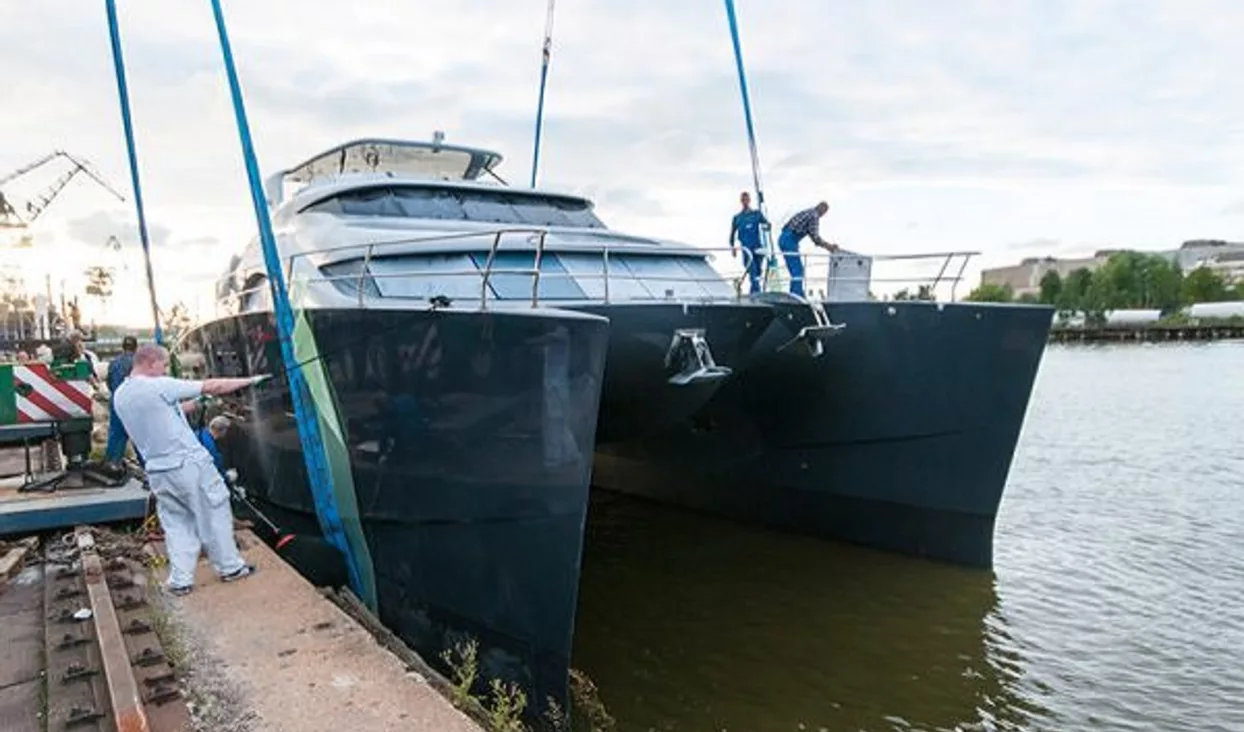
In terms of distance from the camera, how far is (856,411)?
833cm

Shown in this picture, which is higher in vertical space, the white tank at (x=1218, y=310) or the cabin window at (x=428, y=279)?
the cabin window at (x=428, y=279)

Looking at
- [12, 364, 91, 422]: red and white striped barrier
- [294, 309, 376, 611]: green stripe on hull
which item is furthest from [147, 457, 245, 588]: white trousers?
[12, 364, 91, 422]: red and white striped barrier

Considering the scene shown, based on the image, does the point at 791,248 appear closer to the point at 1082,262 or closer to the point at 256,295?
the point at 256,295

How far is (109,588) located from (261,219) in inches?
102

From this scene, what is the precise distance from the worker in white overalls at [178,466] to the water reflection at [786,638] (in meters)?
2.75

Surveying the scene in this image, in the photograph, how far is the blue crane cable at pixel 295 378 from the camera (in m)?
6.03

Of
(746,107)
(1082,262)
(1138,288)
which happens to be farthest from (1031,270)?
(746,107)

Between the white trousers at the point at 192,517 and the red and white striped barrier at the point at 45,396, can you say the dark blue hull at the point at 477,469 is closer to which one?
the white trousers at the point at 192,517

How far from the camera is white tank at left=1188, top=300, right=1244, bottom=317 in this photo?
Answer: 3113 inches

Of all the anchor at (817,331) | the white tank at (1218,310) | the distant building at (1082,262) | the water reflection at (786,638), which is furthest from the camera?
the distant building at (1082,262)

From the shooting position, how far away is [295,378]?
6398 millimetres

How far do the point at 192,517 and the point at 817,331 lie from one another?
4.89 m

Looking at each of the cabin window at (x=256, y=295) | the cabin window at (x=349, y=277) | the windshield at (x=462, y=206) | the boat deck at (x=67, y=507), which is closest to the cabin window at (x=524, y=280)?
the cabin window at (x=349, y=277)

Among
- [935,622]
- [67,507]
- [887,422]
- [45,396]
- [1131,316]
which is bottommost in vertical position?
[935,622]
